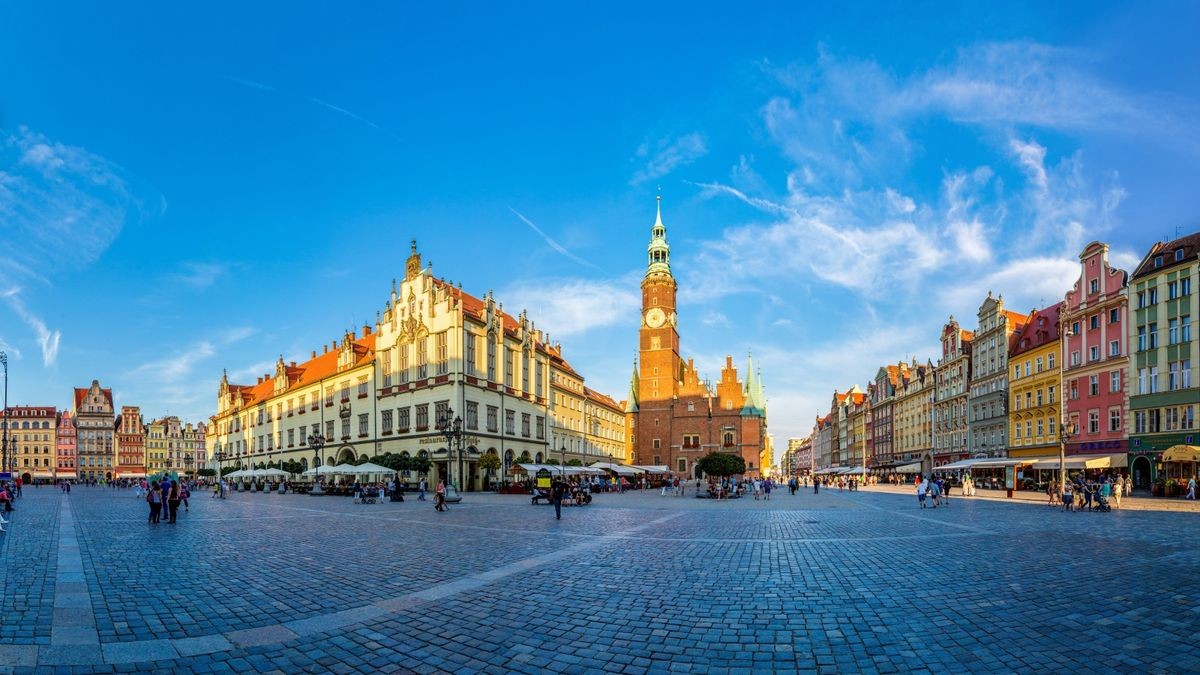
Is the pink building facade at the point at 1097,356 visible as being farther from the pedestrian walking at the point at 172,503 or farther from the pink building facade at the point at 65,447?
the pink building facade at the point at 65,447

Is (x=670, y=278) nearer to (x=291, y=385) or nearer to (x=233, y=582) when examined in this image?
(x=291, y=385)

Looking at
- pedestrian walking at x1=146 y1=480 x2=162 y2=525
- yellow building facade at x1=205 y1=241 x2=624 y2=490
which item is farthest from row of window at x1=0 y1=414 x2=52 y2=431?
pedestrian walking at x1=146 y1=480 x2=162 y2=525

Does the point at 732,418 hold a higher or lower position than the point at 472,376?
lower

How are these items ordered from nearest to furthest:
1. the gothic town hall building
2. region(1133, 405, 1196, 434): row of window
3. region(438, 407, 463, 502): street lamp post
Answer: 1. region(438, 407, 463, 502): street lamp post
2. region(1133, 405, 1196, 434): row of window
3. the gothic town hall building

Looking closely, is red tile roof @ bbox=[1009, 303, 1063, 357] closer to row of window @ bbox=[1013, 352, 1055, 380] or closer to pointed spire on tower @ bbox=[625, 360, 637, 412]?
row of window @ bbox=[1013, 352, 1055, 380]

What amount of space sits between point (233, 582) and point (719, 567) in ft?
28.0

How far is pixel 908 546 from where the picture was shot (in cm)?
1667

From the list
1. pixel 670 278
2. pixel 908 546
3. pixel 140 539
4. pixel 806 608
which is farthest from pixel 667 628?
pixel 670 278

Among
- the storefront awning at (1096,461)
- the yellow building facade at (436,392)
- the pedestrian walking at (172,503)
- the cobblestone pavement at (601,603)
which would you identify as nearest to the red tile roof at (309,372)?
the yellow building facade at (436,392)

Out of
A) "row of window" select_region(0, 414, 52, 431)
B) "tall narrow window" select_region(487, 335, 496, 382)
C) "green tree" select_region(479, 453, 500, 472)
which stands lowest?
"row of window" select_region(0, 414, 52, 431)

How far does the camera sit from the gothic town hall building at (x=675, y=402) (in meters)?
90.8

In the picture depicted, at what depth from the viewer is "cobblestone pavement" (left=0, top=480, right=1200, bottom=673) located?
7.18 metres

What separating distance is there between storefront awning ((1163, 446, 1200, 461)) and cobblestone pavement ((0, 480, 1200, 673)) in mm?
27849

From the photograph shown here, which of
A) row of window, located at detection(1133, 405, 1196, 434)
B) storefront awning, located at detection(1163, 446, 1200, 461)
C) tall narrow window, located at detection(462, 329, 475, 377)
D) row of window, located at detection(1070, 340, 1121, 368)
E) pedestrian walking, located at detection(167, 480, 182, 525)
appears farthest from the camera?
tall narrow window, located at detection(462, 329, 475, 377)
